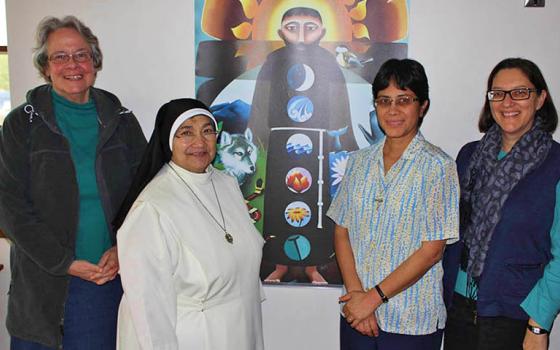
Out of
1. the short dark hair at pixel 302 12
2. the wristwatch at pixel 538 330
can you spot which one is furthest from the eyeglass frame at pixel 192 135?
the wristwatch at pixel 538 330

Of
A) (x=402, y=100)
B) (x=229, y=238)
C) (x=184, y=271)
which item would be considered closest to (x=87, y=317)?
(x=184, y=271)

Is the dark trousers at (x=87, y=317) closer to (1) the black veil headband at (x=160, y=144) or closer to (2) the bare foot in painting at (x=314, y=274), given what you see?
(1) the black veil headband at (x=160, y=144)

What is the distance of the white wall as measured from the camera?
2502 millimetres

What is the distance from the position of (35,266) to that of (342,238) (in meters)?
1.27

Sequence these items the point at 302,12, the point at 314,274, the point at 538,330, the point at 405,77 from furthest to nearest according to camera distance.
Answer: the point at 314,274, the point at 302,12, the point at 405,77, the point at 538,330

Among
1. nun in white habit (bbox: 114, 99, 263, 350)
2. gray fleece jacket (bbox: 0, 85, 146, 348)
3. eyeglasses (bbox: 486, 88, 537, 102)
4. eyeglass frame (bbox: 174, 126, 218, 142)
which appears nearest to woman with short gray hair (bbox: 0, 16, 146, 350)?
gray fleece jacket (bbox: 0, 85, 146, 348)

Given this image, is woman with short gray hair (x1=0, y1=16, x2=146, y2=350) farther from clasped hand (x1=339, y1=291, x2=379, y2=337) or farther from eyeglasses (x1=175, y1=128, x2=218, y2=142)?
clasped hand (x1=339, y1=291, x2=379, y2=337)

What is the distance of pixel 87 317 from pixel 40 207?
1.63 ft

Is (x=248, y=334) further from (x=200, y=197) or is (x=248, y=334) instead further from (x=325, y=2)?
(x=325, y=2)

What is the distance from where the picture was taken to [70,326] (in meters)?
2.09

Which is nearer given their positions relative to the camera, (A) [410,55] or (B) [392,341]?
(B) [392,341]

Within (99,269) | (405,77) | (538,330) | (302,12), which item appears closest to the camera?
(538,330)

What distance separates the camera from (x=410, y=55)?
254cm

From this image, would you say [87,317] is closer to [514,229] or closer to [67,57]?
[67,57]
